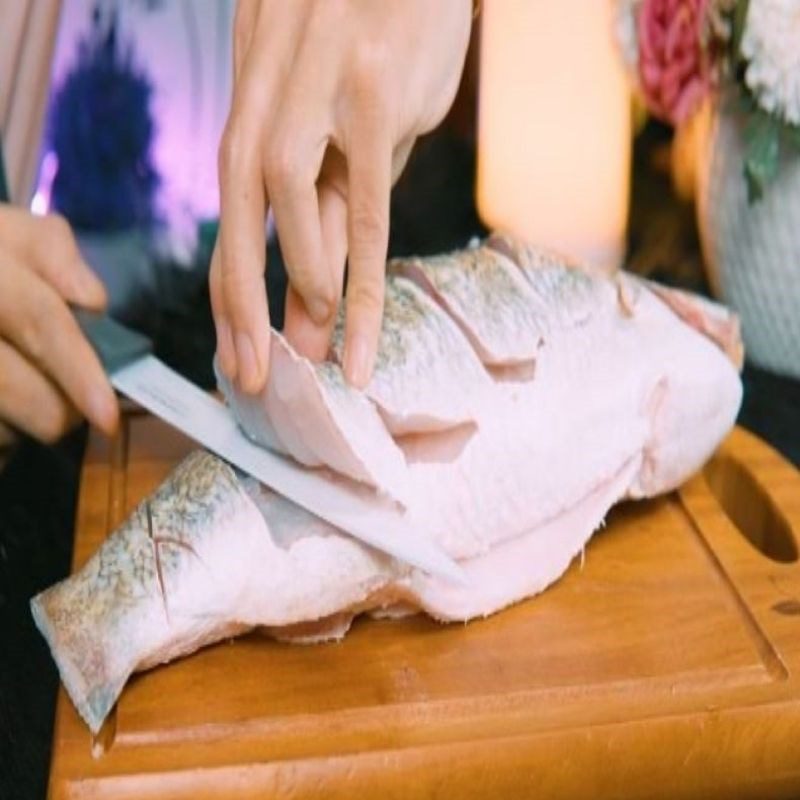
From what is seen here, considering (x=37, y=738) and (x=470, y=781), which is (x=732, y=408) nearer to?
(x=470, y=781)

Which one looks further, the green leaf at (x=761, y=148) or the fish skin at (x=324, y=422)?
the green leaf at (x=761, y=148)

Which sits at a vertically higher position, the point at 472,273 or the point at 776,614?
the point at 472,273

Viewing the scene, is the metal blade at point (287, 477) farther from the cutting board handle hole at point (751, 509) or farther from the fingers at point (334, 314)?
the cutting board handle hole at point (751, 509)

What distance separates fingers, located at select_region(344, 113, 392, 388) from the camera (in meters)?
0.98

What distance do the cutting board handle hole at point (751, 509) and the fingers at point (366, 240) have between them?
36cm

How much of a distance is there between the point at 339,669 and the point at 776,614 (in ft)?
0.98

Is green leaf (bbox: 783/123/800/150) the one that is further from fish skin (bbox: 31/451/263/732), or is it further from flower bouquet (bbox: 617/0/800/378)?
fish skin (bbox: 31/451/263/732)

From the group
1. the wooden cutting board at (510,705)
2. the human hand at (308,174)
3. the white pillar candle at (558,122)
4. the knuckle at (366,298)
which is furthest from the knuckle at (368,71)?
the white pillar candle at (558,122)

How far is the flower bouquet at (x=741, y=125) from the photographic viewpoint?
1.28m

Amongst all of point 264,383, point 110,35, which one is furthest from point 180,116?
point 264,383

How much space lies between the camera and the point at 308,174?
0.96 meters

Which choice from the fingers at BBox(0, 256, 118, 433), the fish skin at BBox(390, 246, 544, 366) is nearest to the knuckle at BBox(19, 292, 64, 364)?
the fingers at BBox(0, 256, 118, 433)

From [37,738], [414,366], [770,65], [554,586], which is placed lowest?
[37,738]

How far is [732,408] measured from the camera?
116 centimetres
